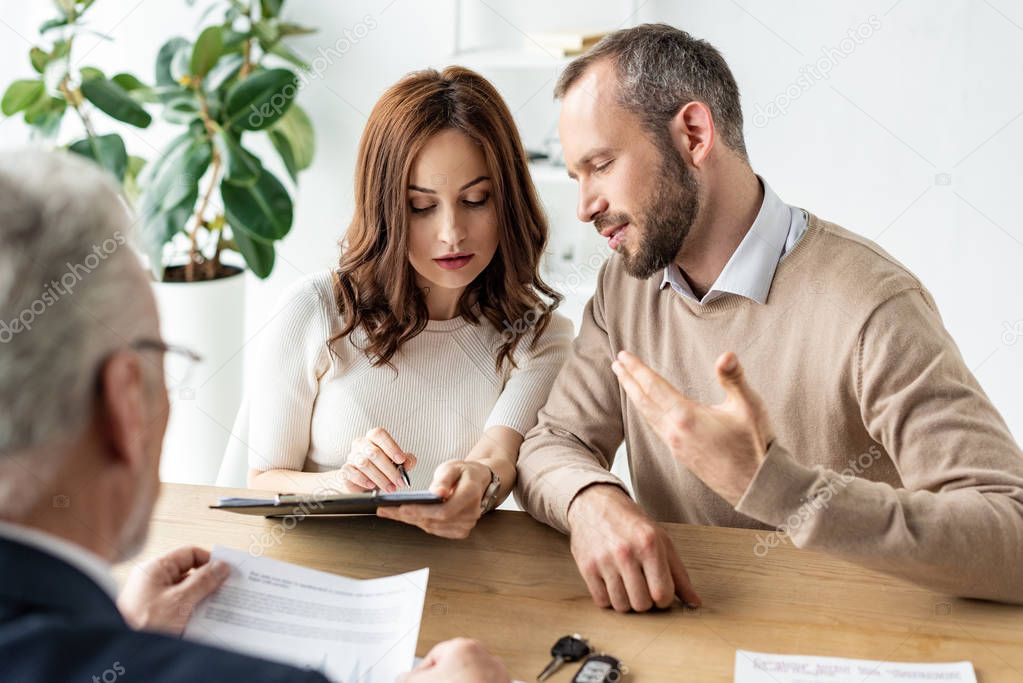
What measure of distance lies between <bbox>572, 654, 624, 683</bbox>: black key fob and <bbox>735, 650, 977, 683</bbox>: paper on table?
0.46 feet

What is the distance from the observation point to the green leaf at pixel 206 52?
3.20 metres

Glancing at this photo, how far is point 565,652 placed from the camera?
49.6 inches

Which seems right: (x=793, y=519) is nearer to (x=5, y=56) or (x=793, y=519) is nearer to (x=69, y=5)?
(x=69, y=5)

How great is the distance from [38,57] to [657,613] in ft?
8.91

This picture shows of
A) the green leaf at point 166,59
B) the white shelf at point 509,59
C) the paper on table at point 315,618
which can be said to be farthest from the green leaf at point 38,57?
the paper on table at point 315,618

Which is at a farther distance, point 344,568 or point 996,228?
point 996,228

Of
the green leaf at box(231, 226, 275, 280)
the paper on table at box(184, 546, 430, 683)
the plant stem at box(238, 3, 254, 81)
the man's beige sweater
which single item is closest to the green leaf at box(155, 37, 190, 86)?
the plant stem at box(238, 3, 254, 81)

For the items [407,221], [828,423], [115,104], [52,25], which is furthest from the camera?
[52,25]

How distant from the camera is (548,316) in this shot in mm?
2131

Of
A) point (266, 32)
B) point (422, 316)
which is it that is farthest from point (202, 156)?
point (422, 316)

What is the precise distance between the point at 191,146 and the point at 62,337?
2612 mm

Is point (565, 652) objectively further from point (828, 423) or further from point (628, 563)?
point (828, 423)

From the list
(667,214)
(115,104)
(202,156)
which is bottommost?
(202,156)

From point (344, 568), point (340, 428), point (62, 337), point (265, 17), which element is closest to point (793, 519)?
point (344, 568)
